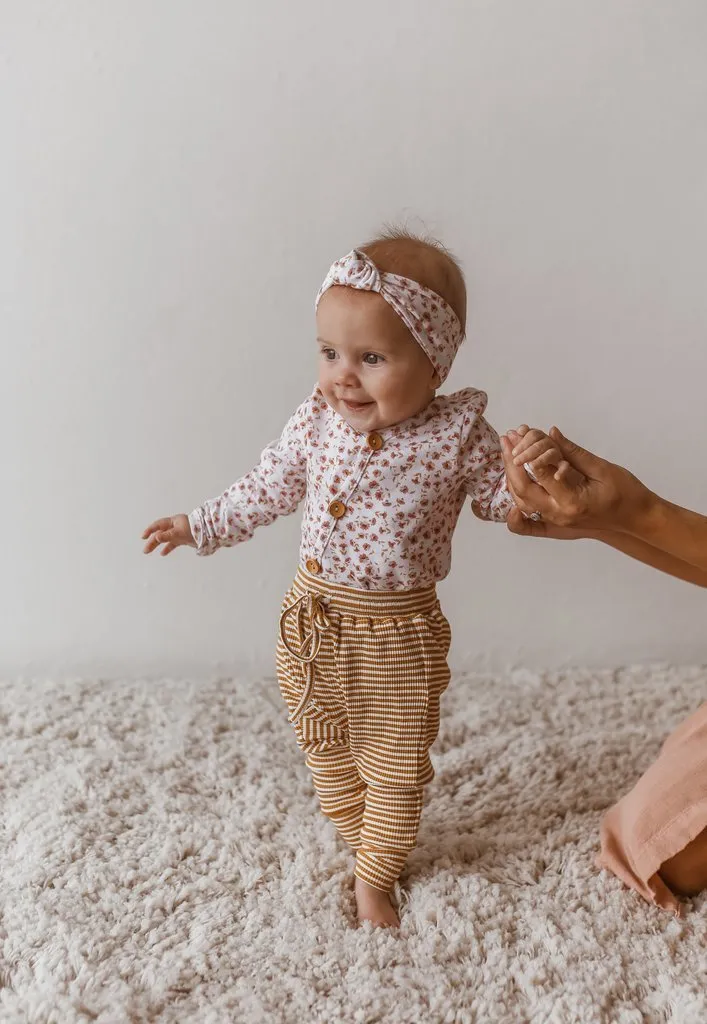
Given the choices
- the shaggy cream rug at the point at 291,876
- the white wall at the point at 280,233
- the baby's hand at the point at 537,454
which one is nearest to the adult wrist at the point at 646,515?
the baby's hand at the point at 537,454

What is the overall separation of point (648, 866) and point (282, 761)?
611 millimetres

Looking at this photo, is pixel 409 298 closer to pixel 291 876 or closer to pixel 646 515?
pixel 646 515

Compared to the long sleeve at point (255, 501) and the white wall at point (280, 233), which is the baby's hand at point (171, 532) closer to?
the long sleeve at point (255, 501)

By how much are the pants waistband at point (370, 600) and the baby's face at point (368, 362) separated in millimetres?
205

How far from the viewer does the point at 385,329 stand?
1.17 meters

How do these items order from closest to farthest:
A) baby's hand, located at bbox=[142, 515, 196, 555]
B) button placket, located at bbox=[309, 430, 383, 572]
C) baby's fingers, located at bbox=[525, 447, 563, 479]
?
baby's fingers, located at bbox=[525, 447, 563, 479] → button placket, located at bbox=[309, 430, 383, 572] → baby's hand, located at bbox=[142, 515, 196, 555]

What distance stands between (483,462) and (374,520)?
5.8 inches

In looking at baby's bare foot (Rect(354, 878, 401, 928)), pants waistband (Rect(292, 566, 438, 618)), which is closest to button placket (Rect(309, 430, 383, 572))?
pants waistband (Rect(292, 566, 438, 618))

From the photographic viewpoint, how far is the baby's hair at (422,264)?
1189 millimetres

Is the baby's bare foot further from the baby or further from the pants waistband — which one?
the pants waistband

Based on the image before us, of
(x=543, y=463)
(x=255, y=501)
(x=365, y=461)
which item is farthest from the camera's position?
(x=255, y=501)

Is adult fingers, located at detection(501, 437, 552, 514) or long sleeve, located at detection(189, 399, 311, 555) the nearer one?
adult fingers, located at detection(501, 437, 552, 514)

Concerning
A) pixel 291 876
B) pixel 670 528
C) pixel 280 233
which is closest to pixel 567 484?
pixel 670 528

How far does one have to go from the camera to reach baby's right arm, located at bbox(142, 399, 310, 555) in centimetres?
133
